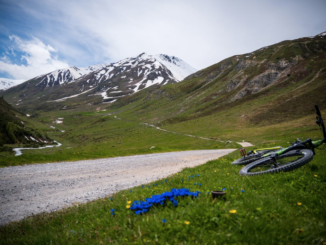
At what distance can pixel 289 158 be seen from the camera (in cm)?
932

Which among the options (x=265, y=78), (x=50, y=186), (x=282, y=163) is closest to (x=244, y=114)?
(x=265, y=78)

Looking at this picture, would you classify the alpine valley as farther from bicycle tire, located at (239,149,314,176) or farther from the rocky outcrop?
bicycle tire, located at (239,149,314,176)

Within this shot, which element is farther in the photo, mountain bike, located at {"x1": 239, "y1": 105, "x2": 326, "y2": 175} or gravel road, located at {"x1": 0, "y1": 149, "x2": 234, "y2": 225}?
gravel road, located at {"x1": 0, "y1": 149, "x2": 234, "y2": 225}

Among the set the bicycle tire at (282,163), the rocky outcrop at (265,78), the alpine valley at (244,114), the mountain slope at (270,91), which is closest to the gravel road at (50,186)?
the alpine valley at (244,114)

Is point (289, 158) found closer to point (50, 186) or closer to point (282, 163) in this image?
point (282, 163)

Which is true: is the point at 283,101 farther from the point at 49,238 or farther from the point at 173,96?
the point at 173,96

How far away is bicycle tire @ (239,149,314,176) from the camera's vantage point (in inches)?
308

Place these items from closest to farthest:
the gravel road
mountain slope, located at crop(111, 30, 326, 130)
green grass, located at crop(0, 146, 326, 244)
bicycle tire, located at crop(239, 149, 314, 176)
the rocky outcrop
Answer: green grass, located at crop(0, 146, 326, 244) < bicycle tire, located at crop(239, 149, 314, 176) < the gravel road < mountain slope, located at crop(111, 30, 326, 130) < the rocky outcrop

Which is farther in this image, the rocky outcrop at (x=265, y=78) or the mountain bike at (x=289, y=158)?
the rocky outcrop at (x=265, y=78)

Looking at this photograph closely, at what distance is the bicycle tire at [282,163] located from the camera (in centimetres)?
782

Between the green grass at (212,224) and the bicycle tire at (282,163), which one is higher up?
the green grass at (212,224)

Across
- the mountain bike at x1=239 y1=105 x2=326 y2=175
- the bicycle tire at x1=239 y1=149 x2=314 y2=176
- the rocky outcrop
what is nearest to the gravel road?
the bicycle tire at x1=239 y1=149 x2=314 y2=176

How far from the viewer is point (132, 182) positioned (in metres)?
12.3

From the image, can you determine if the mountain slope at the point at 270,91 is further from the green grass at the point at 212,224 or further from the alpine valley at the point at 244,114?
the green grass at the point at 212,224
